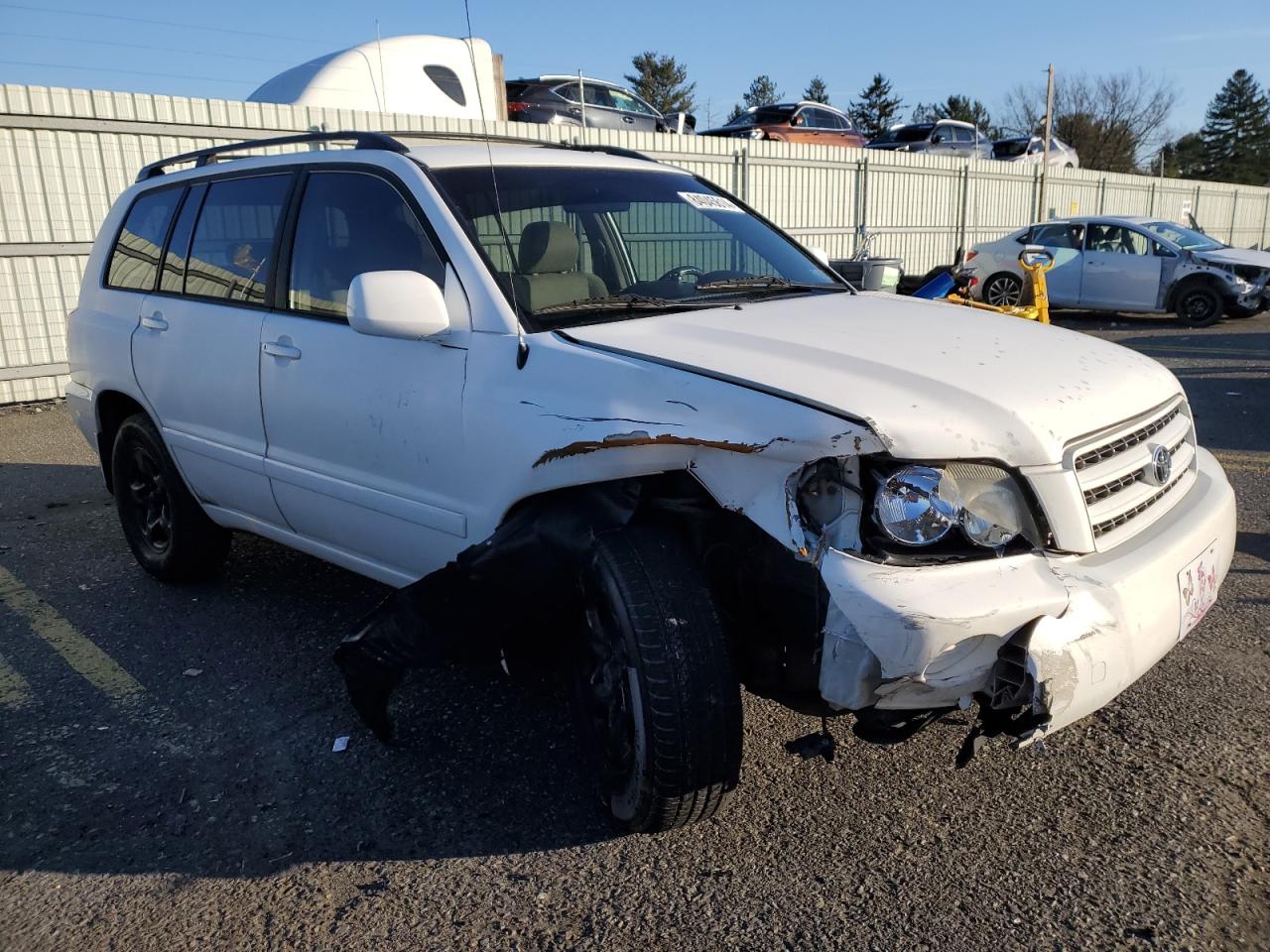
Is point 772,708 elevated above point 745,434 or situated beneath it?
situated beneath

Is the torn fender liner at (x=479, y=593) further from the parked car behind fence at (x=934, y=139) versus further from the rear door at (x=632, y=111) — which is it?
the parked car behind fence at (x=934, y=139)

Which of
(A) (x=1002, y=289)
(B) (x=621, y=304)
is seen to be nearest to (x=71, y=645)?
(B) (x=621, y=304)

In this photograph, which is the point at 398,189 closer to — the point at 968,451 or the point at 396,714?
the point at 396,714

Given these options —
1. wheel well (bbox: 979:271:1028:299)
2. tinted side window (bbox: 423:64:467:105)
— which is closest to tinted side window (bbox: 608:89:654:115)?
tinted side window (bbox: 423:64:467:105)

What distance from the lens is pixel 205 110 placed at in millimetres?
9617

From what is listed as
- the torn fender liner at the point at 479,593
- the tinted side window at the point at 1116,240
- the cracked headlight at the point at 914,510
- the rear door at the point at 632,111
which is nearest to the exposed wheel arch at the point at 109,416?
the torn fender liner at the point at 479,593

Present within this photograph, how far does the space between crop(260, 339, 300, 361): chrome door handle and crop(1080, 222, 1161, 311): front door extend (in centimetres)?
1404

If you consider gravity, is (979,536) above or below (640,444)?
below

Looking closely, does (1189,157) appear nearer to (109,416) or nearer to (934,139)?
(934,139)

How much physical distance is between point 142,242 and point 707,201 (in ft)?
8.44

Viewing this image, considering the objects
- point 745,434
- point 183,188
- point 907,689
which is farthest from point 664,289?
point 183,188

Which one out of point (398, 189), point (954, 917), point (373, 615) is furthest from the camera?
point (398, 189)

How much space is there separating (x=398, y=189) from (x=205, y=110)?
7.73 m

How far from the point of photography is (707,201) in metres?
3.89
